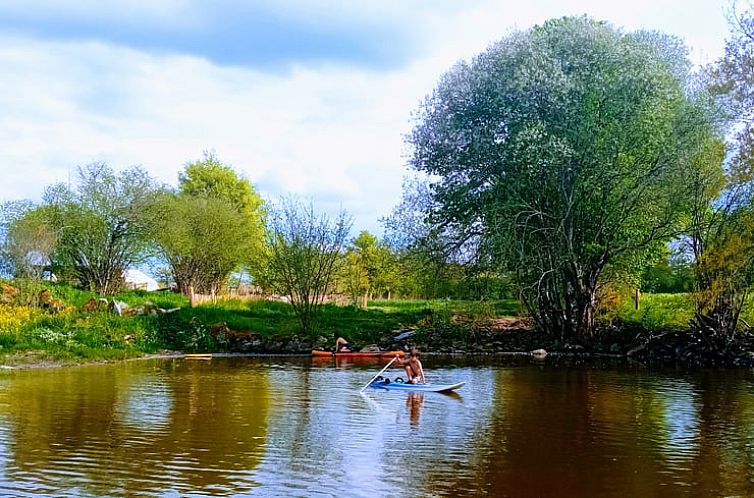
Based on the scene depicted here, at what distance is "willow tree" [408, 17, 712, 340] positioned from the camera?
1082 inches

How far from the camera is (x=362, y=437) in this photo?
501 inches

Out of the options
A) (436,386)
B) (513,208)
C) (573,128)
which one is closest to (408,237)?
(513,208)

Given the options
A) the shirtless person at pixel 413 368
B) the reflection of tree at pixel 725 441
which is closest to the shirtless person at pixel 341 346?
the shirtless person at pixel 413 368

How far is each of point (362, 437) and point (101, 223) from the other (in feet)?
94.3

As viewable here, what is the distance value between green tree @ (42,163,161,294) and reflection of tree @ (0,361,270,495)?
60.1 ft

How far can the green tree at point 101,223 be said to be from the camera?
37.8 m

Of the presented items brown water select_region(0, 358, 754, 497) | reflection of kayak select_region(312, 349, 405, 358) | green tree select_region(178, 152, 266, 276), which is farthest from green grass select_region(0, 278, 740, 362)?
green tree select_region(178, 152, 266, 276)

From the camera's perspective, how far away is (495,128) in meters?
29.3

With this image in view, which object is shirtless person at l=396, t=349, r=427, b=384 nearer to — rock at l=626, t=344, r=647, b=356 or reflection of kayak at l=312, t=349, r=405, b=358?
reflection of kayak at l=312, t=349, r=405, b=358

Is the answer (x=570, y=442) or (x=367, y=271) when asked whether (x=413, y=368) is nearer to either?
(x=570, y=442)

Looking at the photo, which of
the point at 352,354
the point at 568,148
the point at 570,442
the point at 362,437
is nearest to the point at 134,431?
the point at 362,437

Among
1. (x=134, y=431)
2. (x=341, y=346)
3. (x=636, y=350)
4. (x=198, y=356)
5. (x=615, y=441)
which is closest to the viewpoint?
(x=615, y=441)

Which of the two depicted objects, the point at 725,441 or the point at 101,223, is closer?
the point at 725,441

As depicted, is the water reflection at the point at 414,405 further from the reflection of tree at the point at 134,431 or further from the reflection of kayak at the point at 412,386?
the reflection of tree at the point at 134,431
